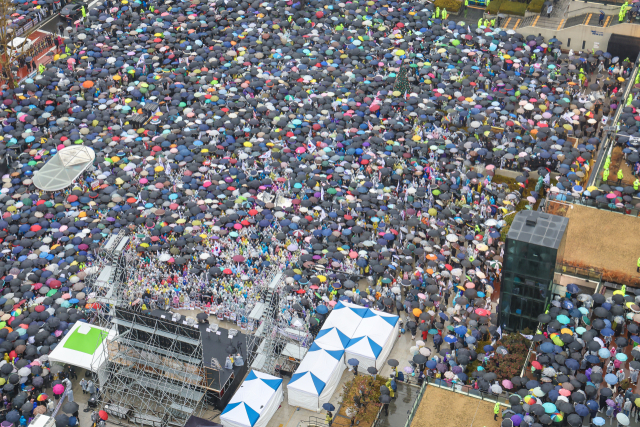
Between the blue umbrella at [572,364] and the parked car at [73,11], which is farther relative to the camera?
the parked car at [73,11]

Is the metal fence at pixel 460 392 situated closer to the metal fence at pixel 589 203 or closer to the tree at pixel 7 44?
the metal fence at pixel 589 203

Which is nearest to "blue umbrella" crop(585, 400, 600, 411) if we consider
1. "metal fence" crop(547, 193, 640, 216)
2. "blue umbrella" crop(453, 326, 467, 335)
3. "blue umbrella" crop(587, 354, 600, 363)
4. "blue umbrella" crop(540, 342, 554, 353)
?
"blue umbrella" crop(587, 354, 600, 363)

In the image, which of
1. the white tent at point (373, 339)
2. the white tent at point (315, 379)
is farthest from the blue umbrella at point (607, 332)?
the white tent at point (315, 379)

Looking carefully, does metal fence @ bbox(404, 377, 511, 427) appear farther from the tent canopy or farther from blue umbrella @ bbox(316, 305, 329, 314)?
blue umbrella @ bbox(316, 305, 329, 314)

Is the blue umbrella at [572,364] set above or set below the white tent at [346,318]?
above

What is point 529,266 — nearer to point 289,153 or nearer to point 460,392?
point 460,392

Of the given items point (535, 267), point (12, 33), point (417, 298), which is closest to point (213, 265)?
point (417, 298)

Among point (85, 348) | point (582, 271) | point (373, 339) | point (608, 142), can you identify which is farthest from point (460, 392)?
point (608, 142)
